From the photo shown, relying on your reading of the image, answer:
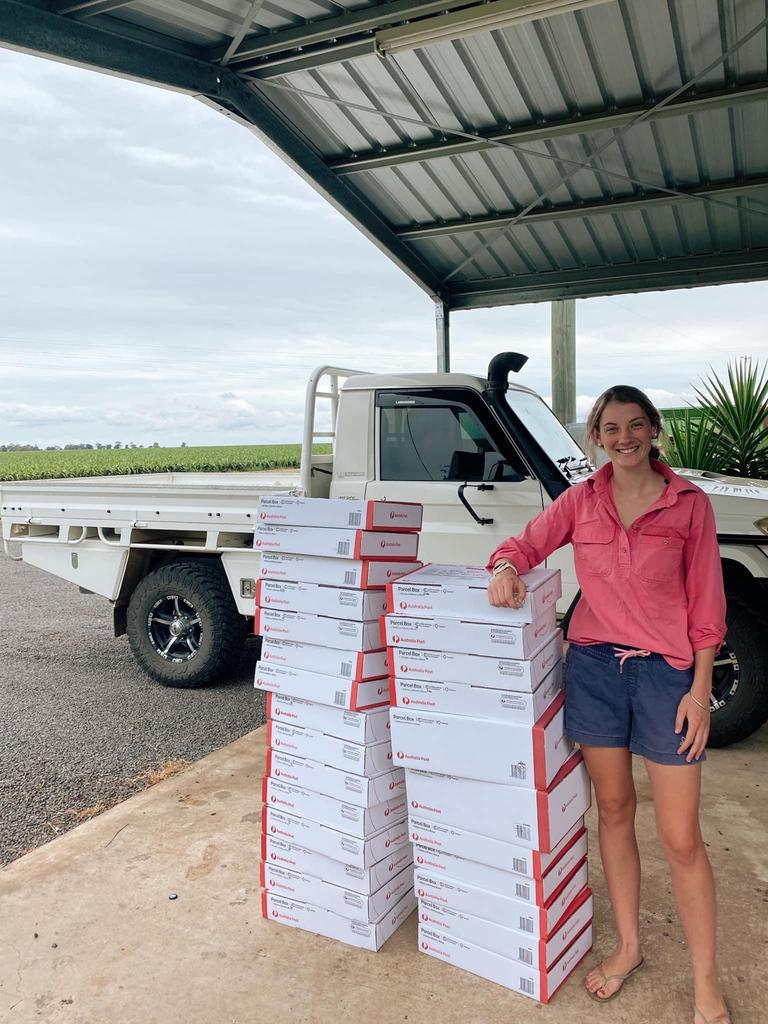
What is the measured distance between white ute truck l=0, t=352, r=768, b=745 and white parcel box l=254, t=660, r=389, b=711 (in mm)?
2026

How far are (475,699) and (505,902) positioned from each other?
622 mm

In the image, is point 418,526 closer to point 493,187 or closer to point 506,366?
point 506,366

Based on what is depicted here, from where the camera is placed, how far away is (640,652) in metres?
2.24

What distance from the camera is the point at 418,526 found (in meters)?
2.87

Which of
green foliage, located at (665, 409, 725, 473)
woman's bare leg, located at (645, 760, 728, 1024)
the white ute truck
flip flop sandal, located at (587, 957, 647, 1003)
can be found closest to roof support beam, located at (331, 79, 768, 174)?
the white ute truck

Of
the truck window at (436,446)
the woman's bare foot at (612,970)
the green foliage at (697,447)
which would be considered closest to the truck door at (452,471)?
the truck window at (436,446)

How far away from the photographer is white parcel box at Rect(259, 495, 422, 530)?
260 cm

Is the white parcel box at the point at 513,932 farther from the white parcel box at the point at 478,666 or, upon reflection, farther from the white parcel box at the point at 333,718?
the white parcel box at the point at 478,666

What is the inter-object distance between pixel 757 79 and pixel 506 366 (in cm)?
252

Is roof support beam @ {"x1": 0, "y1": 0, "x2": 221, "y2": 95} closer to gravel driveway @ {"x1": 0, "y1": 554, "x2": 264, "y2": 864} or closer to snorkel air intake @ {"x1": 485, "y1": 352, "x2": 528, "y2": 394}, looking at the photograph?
snorkel air intake @ {"x1": 485, "y1": 352, "x2": 528, "y2": 394}

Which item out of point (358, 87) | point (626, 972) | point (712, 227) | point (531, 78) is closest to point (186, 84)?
point (358, 87)

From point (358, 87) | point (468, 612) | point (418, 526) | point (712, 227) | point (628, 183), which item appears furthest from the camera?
point (712, 227)

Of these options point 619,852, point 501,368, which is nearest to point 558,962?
point 619,852

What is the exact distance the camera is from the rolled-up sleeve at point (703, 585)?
7.16 feet
